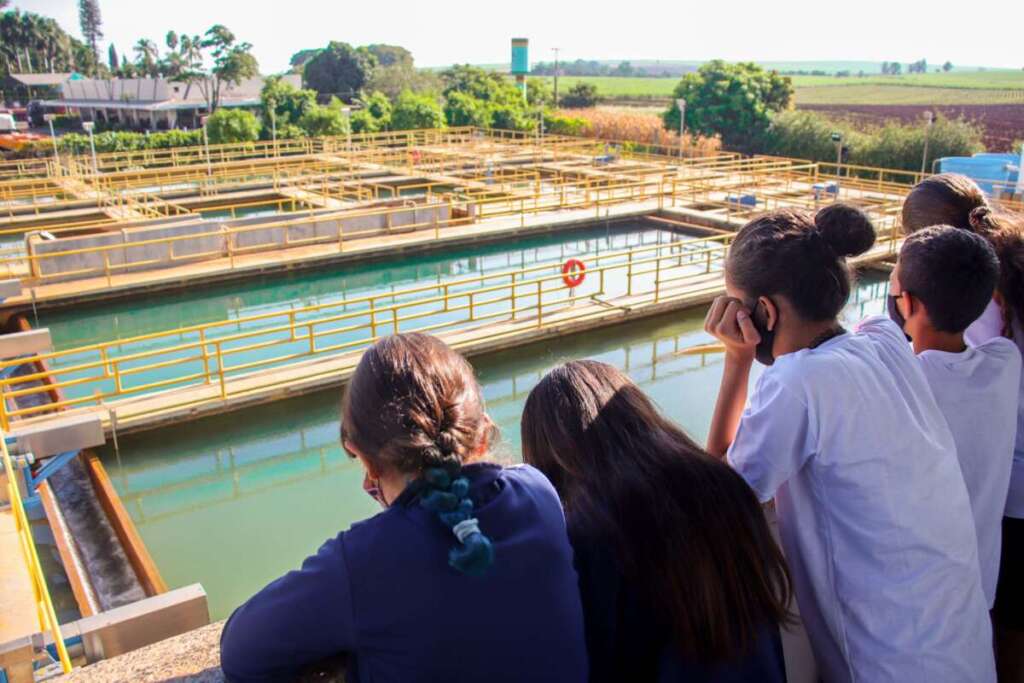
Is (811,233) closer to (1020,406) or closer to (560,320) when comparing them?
(1020,406)

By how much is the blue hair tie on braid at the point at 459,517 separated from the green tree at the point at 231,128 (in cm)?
2861

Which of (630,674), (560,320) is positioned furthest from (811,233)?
(560,320)

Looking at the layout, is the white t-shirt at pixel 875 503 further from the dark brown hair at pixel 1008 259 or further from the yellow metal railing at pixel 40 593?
the yellow metal railing at pixel 40 593

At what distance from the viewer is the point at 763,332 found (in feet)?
5.54

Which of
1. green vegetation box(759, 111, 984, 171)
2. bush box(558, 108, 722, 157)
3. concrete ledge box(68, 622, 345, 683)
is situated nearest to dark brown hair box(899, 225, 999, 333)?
concrete ledge box(68, 622, 345, 683)

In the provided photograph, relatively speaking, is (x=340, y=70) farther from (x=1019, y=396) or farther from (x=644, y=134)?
(x=1019, y=396)

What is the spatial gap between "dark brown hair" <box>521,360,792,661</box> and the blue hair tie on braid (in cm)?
24

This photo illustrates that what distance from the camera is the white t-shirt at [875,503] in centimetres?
149

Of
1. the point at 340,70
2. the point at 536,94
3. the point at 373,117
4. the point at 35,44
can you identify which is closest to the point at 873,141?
the point at 536,94

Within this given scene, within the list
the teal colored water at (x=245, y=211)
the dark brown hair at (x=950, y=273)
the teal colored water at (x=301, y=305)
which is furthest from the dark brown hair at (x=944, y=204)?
the teal colored water at (x=245, y=211)

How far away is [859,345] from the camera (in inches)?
61.5

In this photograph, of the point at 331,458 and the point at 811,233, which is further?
the point at 331,458

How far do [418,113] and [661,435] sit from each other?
3004 cm

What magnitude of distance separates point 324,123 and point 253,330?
20301 millimetres
